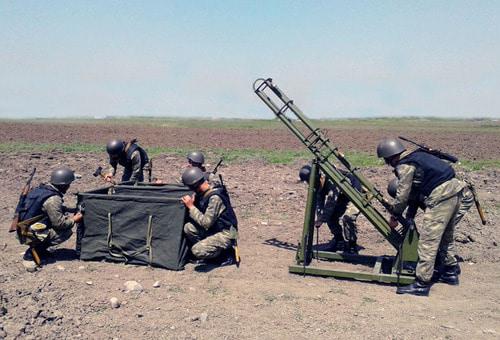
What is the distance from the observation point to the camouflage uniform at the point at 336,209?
9102mm

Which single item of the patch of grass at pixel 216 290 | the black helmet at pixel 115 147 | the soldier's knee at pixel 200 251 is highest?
the black helmet at pixel 115 147

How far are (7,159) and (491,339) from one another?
65.2 ft

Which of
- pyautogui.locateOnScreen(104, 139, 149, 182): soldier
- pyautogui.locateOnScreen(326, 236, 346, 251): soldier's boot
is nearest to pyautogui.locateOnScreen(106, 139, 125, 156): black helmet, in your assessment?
pyautogui.locateOnScreen(104, 139, 149, 182): soldier

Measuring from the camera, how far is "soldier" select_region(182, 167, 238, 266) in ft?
26.3

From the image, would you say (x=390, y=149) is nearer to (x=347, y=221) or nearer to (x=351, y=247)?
(x=347, y=221)

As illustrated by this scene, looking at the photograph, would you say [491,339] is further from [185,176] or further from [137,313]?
[185,176]

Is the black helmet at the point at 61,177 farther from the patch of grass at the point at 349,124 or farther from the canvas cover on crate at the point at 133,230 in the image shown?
the patch of grass at the point at 349,124

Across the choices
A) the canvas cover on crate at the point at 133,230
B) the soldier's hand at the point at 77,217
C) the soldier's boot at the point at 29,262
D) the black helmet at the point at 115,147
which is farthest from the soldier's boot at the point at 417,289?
the black helmet at the point at 115,147

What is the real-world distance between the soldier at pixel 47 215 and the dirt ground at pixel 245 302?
0.39 meters

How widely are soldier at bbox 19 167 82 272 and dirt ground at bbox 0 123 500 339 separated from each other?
39cm

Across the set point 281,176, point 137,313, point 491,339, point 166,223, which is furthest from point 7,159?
point 491,339

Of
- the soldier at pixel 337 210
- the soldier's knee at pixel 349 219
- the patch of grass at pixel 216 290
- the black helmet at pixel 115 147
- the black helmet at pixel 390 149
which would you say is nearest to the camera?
the patch of grass at pixel 216 290

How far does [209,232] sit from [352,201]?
8.06ft

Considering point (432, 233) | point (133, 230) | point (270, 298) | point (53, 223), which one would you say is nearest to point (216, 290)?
point (270, 298)
